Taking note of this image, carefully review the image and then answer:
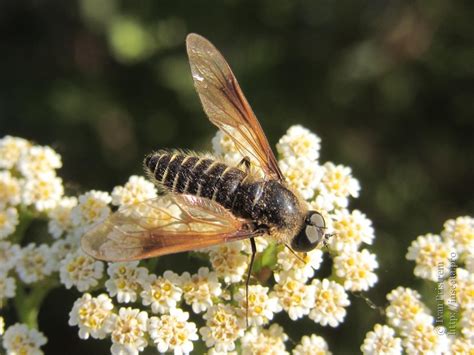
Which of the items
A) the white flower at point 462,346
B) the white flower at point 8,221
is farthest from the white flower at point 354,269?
the white flower at point 8,221

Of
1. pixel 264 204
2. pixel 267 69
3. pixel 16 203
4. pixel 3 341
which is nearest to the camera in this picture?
pixel 264 204

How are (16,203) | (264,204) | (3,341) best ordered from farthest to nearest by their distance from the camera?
(16,203)
(3,341)
(264,204)

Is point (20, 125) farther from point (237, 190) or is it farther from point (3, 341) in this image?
point (237, 190)

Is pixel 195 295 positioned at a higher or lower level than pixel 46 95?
lower

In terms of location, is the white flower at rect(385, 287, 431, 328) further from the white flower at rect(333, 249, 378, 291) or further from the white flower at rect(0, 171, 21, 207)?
the white flower at rect(0, 171, 21, 207)

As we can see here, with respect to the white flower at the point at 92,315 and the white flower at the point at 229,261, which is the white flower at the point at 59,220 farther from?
the white flower at the point at 229,261

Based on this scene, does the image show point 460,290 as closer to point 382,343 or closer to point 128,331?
point 382,343

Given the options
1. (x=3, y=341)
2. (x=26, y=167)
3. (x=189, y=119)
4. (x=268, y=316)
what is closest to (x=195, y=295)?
(x=268, y=316)
